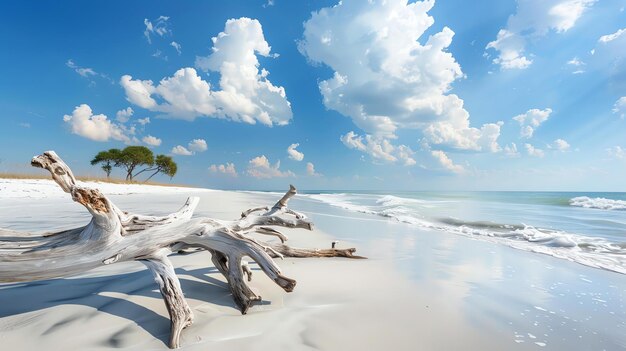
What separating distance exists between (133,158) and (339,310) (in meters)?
50.3

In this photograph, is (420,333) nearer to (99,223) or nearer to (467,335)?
(467,335)

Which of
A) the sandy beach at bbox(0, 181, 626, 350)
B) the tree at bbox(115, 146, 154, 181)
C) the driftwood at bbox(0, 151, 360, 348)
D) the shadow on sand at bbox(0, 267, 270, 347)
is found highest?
the tree at bbox(115, 146, 154, 181)

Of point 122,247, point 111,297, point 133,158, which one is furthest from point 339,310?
point 133,158

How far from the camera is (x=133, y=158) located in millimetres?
44125

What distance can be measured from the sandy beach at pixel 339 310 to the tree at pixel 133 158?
1858 inches

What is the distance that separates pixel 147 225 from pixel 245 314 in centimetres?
142

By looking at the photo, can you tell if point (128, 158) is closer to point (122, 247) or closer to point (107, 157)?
point (107, 157)

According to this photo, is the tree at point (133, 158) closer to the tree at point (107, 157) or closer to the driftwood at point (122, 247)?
the tree at point (107, 157)

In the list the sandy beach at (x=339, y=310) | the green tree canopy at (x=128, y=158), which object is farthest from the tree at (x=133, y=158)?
the sandy beach at (x=339, y=310)

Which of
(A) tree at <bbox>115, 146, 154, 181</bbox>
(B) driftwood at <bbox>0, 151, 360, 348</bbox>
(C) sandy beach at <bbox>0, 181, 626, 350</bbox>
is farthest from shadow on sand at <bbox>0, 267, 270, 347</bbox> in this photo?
(A) tree at <bbox>115, 146, 154, 181</bbox>

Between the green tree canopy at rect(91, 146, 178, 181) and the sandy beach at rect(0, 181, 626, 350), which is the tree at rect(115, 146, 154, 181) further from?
the sandy beach at rect(0, 181, 626, 350)

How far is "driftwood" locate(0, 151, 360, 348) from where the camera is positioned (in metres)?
2.33

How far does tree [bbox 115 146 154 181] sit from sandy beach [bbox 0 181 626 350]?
155 ft

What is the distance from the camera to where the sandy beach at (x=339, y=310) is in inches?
92.9
